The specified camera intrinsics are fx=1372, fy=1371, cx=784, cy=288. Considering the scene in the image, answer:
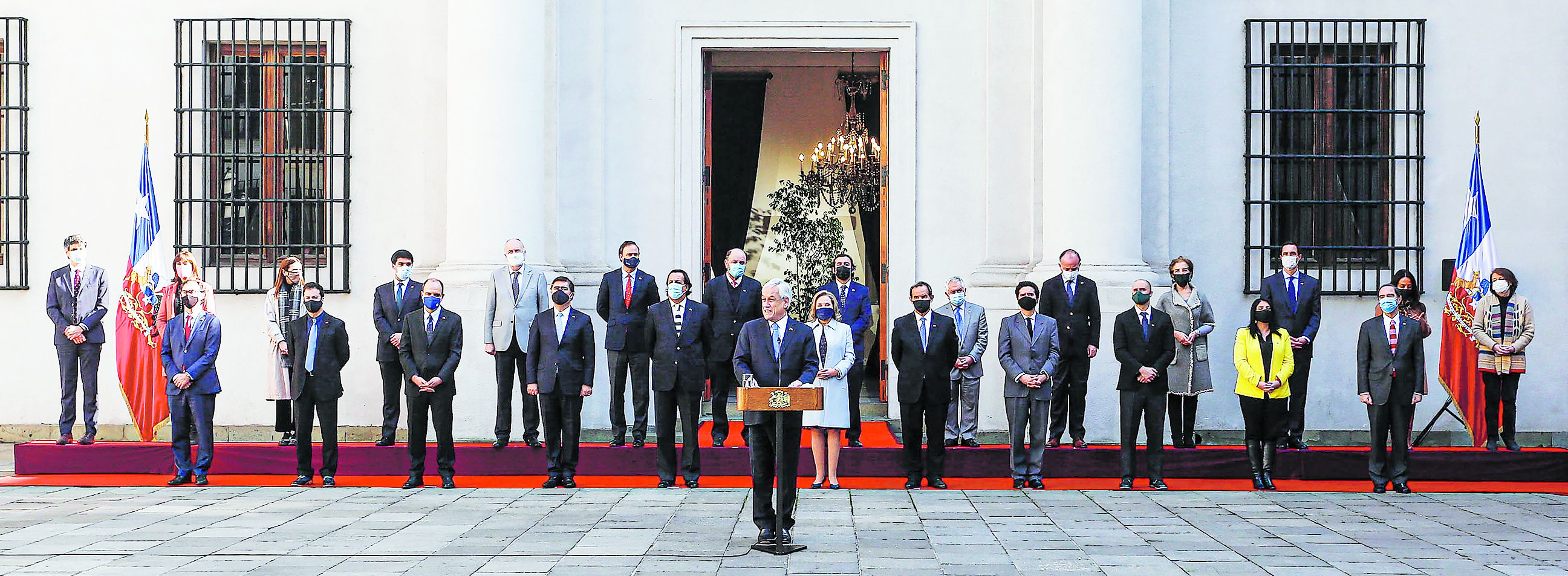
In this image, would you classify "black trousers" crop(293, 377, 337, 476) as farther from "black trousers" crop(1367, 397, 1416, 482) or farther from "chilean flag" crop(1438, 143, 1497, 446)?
"chilean flag" crop(1438, 143, 1497, 446)

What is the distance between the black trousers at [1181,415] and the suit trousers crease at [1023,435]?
1125mm

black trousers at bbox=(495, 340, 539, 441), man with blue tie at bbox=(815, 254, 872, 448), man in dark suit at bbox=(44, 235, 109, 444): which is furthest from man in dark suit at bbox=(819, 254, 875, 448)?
man in dark suit at bbox=(44, 235, 109, 444)

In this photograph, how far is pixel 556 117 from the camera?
43.9ft

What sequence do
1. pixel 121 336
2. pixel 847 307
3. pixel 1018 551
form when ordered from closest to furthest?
pixel 1018 551, pixel 847 307, pixel 121 336

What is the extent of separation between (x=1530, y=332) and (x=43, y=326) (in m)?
13.7

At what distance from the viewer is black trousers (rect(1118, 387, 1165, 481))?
10664mm

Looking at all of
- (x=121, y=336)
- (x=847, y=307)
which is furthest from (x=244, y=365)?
(x=847, y=307)

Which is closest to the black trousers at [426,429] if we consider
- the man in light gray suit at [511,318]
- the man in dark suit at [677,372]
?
the man in light gray suit at [511,318]

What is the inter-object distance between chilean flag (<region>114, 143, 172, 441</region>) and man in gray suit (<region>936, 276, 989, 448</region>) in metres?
6.91

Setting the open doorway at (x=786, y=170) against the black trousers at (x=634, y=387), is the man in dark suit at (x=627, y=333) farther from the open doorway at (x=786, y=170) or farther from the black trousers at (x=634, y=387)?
the open doorway at (x=786, y=170)

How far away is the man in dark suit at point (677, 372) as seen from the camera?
10.6 meters

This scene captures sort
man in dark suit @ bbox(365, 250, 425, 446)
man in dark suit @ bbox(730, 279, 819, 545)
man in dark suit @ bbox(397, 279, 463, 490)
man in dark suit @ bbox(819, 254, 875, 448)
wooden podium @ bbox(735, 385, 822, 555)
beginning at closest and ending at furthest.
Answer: wooden podium @ bbox(735, 385, 822, 555) < man in dark suit @ bbox(730, 279, 819, 545) < man in dark suit @ bbox(397, 279, 463, 490) < man in dark suit @ bbox(365, 250, 425, 446) < man in dark suit @ bbox(819, 254, 875, 448)

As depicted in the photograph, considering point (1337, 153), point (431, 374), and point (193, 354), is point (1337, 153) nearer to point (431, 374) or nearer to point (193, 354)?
point (431, 374)

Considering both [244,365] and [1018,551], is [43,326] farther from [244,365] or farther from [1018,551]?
[1018,551]
